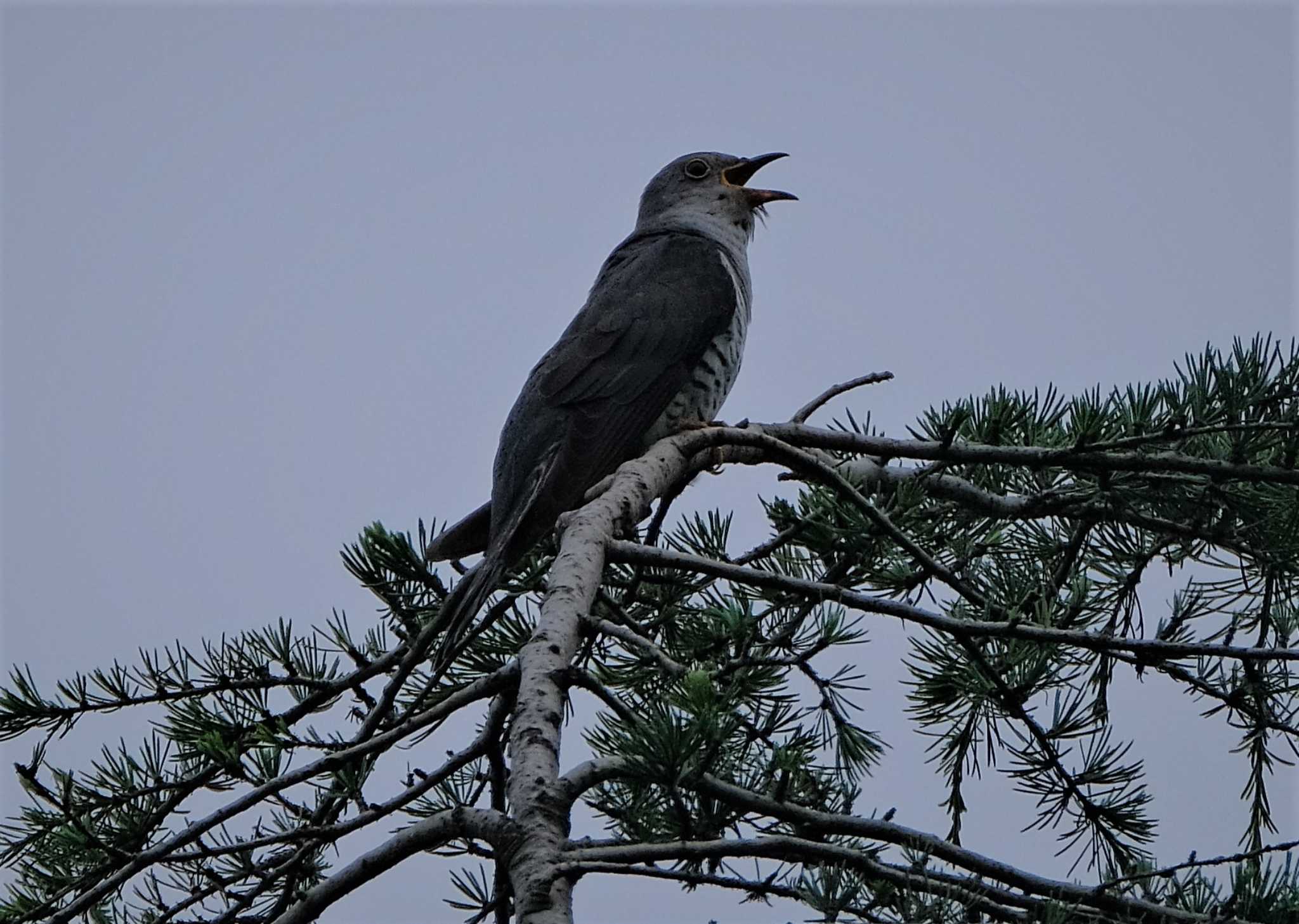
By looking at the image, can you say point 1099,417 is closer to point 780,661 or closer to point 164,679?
point 780,661

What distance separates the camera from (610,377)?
4.17 m

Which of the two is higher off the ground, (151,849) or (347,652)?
(347,652)

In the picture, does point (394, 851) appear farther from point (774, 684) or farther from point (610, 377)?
point (610, 377)

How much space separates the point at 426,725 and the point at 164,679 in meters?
0.87

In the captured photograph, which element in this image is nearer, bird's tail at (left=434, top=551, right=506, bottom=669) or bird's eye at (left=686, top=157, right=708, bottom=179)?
bird's tail at (left=434, top=551, right=506, bottom=669)

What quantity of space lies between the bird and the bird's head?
190 millimetres

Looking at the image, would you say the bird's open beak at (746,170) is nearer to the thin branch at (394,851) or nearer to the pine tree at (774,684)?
the pine tree at (774,684)

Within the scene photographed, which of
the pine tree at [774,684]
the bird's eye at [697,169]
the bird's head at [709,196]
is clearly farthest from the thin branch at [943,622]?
the bird's eye at [697,169]

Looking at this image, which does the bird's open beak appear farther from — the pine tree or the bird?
the pine tree

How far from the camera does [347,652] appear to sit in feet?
9.30

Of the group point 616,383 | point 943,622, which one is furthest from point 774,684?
point 616,383

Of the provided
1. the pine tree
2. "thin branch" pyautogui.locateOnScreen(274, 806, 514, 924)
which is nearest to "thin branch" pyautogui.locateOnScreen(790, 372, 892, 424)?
the pine tree

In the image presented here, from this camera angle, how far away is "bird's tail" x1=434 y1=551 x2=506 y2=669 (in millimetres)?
2668

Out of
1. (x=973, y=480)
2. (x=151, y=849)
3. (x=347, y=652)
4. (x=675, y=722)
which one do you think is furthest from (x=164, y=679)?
(x=973, y=480)
